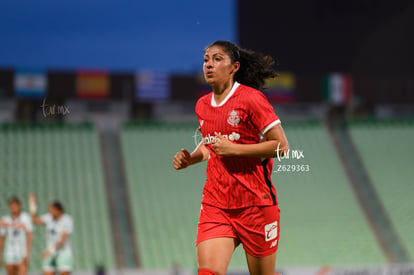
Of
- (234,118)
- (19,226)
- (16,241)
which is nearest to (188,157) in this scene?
(234,118)

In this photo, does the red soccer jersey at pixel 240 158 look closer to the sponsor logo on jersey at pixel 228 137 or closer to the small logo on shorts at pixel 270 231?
the sponsor logo on jersey at pixel 228 137

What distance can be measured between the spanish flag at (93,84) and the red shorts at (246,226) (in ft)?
47.3

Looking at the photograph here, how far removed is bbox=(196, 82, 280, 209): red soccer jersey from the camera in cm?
425

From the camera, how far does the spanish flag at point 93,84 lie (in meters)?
18.2

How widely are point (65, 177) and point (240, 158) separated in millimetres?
13758

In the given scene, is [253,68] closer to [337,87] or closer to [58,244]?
[58,244]

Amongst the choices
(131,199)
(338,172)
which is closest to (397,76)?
(338,172)

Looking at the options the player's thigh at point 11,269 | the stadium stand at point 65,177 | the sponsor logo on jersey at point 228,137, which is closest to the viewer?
the sponsor logo on jersey at point 228,137

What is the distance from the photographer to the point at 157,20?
10.6 meters

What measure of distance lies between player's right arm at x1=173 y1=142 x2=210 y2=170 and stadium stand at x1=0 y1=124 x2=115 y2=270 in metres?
10.7

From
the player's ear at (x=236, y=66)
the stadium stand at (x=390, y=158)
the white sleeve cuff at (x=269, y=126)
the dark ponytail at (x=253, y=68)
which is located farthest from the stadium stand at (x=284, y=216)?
the white sleeve cuff at (x=269, y=126)

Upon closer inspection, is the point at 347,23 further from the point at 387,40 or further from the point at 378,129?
the point at 378,129

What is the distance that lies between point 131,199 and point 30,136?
397cm

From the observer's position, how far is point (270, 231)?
4.32m
